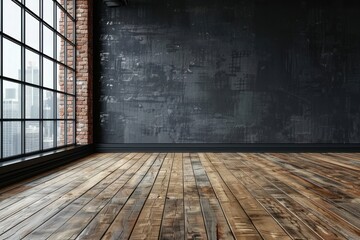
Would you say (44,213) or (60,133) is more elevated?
(60,133)

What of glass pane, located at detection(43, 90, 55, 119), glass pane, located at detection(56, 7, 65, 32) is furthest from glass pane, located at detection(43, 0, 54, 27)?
glass pane, located at detection(43, 90, 55, 119)

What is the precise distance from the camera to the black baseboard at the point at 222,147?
7.32 metres

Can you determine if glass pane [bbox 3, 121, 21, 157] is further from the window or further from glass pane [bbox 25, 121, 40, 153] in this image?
glass pane [bbox 25, 121, 40, 153]

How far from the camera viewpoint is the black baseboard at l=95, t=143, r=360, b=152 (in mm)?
7324

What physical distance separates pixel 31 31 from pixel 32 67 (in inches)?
19.4

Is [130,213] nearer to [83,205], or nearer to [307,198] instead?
[83,205]

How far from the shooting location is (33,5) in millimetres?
4809

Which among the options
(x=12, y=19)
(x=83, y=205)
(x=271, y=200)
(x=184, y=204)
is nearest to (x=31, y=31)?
(x=12, y=19)

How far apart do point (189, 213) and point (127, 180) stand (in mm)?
1590

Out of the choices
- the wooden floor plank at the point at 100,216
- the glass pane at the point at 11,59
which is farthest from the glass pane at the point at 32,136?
the wooden floor plank at the point at 100,216

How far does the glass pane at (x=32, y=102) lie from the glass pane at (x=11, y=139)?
1.10 ft

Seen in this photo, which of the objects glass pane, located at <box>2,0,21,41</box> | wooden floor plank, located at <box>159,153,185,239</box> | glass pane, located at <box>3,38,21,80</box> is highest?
glass pane, located at <box>2,0,21,41</box>

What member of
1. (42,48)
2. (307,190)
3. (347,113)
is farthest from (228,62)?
(307,190)

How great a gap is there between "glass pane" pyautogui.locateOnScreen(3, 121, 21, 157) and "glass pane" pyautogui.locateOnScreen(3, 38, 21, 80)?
590 mm
